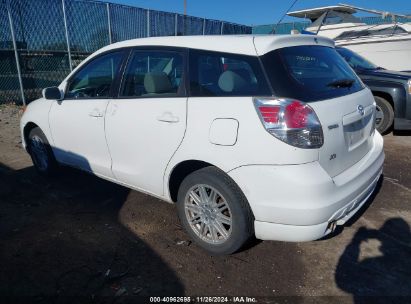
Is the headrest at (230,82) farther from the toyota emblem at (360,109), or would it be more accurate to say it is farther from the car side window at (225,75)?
the toyota emblem at (360,109)

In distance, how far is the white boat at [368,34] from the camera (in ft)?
30.4

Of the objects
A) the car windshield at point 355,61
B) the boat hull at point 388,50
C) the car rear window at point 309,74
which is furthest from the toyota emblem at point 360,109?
the boat hull at point 388,50

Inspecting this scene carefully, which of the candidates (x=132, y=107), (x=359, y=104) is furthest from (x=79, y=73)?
(x=359, y=104)

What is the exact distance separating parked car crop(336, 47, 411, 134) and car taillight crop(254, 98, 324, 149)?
476 cm

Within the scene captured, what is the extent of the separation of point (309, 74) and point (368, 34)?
903cm

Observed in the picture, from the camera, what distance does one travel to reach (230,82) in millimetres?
2637

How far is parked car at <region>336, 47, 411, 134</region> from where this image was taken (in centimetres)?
620

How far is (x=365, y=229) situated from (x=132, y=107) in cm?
250

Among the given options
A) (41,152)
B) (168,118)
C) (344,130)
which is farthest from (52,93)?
(344,130)

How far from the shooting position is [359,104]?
9.50 ft

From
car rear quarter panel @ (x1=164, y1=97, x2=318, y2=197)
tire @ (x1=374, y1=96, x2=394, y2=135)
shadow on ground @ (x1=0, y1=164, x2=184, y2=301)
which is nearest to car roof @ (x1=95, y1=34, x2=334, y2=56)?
car rear quarter panel @ (x1=164, y1=97, x2=318, y2=197)

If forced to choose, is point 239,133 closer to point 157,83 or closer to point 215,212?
point 215,212

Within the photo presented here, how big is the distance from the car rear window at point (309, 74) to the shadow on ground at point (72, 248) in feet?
5.51

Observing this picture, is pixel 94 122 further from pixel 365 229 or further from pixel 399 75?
pixel 399 75
